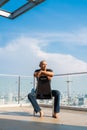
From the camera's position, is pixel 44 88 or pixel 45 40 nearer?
pixel 44 88

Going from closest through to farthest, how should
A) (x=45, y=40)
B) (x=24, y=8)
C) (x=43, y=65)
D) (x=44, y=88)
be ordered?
(x=24, y=8) → (x=44, y=88) → (x=43, y=65) → (x=45, y=40)

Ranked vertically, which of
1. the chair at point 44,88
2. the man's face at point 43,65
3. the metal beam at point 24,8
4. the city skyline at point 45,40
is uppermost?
the city skyline at point 45,40

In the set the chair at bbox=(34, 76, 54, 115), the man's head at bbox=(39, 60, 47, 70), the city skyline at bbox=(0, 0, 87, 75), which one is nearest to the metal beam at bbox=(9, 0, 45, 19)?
the man's head at bbox=(39, 60, 47, 70)

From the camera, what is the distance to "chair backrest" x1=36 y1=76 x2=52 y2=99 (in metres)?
6.32

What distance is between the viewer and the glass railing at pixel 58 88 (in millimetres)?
8250

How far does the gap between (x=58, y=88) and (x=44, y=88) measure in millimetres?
2185

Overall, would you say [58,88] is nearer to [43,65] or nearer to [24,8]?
[43,65]

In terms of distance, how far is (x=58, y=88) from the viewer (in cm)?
848

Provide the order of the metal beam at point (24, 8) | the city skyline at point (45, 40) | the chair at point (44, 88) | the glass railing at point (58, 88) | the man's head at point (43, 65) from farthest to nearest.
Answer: the city skyline at point (45, 40) → the glass railing at point (58, 88) → the man's head at point (43, 65) → the chair at point (44, 88) → the metal beam at point (24, 8)

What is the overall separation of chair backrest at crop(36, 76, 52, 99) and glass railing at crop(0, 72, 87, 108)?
1.71 meters

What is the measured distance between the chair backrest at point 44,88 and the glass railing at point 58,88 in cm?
171

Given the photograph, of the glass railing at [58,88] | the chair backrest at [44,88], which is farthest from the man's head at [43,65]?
the glass railing at [58,88]

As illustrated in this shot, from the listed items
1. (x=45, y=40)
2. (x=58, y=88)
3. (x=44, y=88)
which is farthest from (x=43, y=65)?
(x=45, y=40)

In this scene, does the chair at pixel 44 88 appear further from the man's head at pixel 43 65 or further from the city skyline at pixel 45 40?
the city skyline at pixel 45 40
